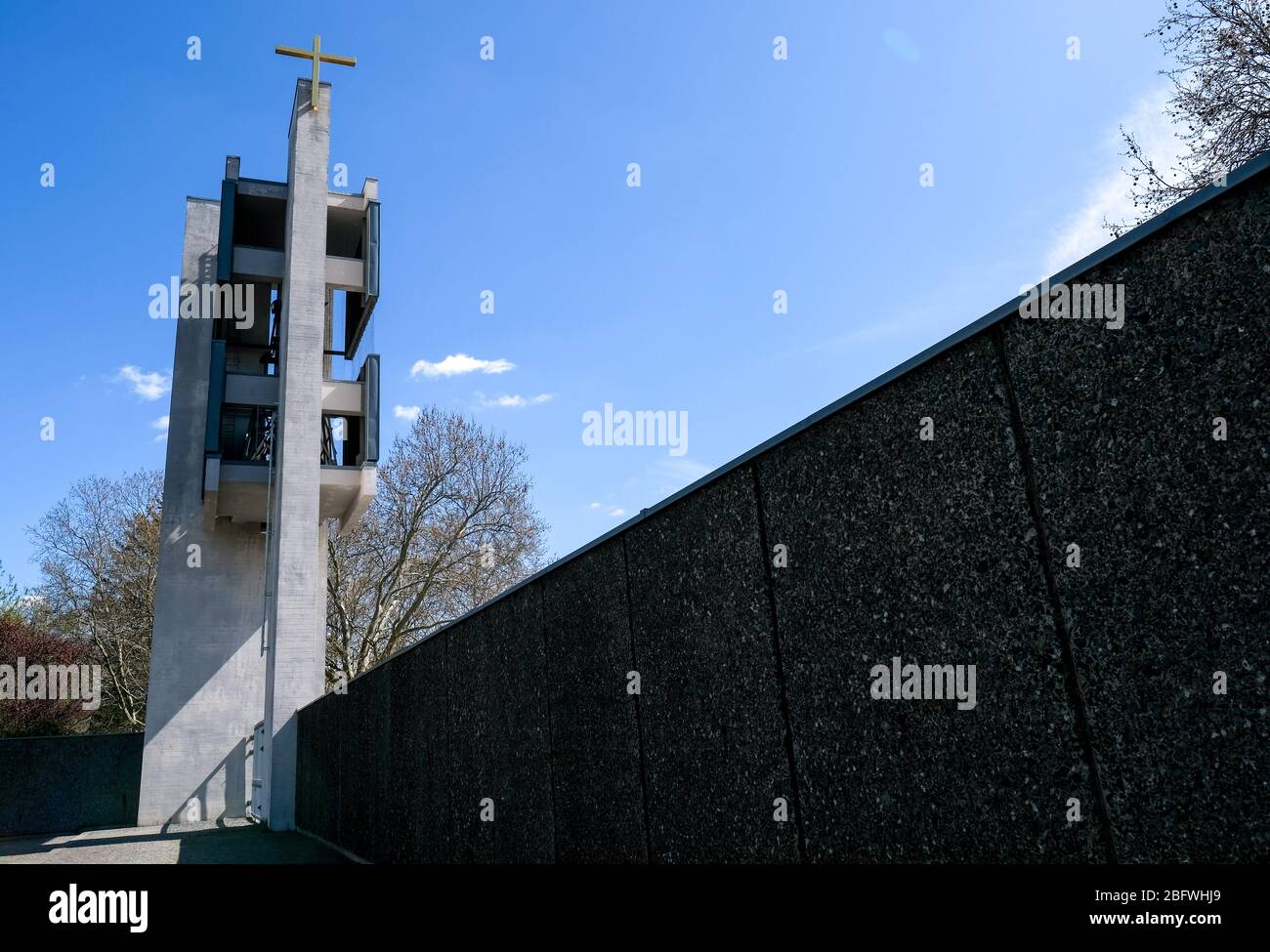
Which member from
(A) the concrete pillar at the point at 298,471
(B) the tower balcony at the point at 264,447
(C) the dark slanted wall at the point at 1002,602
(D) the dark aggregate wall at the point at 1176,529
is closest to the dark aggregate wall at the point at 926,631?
(C) the dark slanted wall at the point at 1002,602

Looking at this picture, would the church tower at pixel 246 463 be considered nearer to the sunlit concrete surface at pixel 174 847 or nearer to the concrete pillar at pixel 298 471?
the concrete pillar at pixel 298 471

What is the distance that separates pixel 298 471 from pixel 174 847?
6585 millimetres

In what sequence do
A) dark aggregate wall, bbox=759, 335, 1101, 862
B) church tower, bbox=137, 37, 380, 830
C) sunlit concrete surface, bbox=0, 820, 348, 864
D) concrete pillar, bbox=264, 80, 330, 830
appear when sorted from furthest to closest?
church tower, bbox=137, 37, 380, 830, concrete pillar, bbox=264, 80, 330, 830, sunlit concrete surface, bbox=0, 820, 348, 864, dark aggregate wall, bbox=759, 335, 1101, 862

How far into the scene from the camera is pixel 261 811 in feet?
51.4

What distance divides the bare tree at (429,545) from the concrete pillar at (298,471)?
51.8 ft

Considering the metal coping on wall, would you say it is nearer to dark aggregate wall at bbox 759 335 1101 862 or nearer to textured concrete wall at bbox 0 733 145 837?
dark aggregate wall at bbox 759 335 1101 862

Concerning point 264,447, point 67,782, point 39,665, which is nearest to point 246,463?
point 264,447

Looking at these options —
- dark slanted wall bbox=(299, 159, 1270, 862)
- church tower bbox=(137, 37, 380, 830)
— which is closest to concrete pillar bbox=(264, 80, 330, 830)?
church tower bbox=(137, 37, 380, 830)

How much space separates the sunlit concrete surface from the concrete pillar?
1.36 m

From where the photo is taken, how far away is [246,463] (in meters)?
18.8

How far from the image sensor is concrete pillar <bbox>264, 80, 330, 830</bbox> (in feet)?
50.5

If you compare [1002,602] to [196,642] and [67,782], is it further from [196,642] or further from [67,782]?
[67,782]

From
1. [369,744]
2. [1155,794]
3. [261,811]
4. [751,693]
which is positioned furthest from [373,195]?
[1155,794]

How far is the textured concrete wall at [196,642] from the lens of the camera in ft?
60.8
